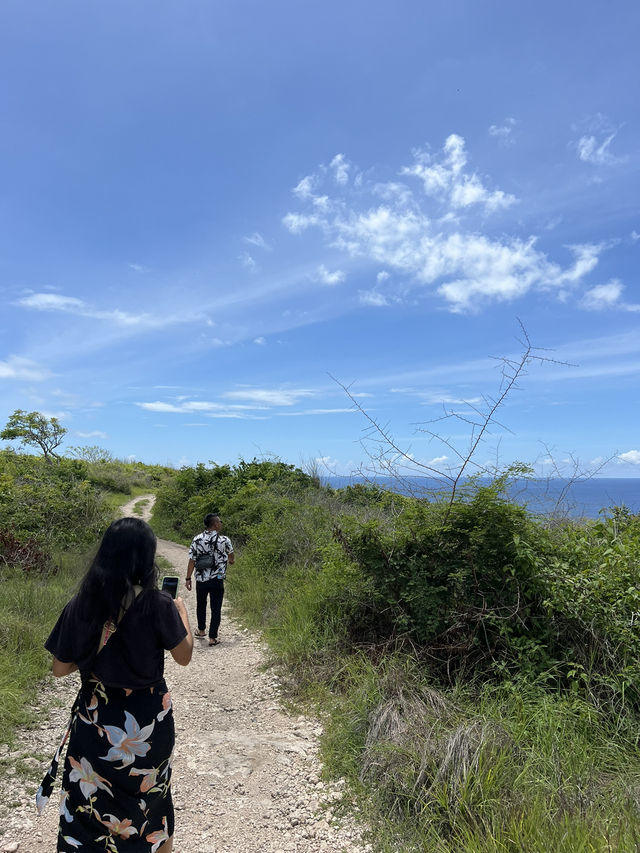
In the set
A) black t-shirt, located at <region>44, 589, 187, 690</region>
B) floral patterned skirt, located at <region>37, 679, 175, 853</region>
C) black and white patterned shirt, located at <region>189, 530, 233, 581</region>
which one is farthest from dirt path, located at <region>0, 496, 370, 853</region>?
black t-shirt, located at <region>44, 589, 187, 690</region>

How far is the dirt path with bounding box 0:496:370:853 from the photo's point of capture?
328cm

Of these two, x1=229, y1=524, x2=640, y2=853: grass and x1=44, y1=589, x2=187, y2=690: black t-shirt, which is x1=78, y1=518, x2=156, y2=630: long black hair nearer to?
x1=44, y1=589, x2=187, y2=690: black t-shirt

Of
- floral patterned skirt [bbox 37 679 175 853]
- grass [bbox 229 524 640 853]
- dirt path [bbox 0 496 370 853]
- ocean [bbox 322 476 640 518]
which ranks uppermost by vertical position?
ocean [bbox 322 476 640 518]

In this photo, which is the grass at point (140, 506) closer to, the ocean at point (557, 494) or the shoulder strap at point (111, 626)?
the ocean at point (557, 494)

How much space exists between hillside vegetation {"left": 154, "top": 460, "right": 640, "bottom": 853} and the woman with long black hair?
1.61m

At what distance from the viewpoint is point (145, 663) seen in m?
2.27

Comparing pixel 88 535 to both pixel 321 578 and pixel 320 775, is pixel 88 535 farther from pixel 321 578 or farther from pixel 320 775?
pixel 320 775

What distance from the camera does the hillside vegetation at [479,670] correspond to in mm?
3006

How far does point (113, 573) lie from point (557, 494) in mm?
4905

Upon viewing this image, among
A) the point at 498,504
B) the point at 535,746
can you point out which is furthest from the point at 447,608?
the point at 535,746

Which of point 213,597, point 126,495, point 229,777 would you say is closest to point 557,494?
point 229,777

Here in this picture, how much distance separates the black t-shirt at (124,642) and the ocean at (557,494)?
3.73m

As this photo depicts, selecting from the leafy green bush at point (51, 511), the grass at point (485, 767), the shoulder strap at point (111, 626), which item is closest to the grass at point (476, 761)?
the grass at point (485, 767)

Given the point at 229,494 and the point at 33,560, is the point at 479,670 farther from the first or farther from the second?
the point at 229,494
